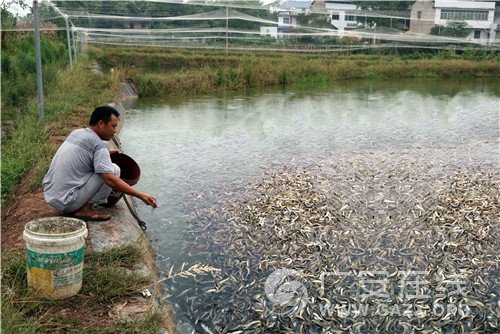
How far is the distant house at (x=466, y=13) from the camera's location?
38.2 m

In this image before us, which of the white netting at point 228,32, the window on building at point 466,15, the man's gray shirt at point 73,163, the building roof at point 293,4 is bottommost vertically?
the man's gray shirt at point 73,163

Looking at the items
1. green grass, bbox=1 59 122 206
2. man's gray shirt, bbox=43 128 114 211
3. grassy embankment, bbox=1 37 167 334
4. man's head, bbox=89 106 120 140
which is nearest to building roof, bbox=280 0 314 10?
green grass, bbox=1 59 122 206

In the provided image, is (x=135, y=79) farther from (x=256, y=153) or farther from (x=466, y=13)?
(x=466, y=13)

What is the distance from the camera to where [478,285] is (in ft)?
15.1

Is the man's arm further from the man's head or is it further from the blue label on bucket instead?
the blue label on bucket

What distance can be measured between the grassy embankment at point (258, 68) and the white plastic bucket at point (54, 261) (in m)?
14.9

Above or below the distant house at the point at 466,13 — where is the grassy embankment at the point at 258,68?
below

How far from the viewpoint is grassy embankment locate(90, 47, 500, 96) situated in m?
18.9

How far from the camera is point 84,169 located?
484 cm

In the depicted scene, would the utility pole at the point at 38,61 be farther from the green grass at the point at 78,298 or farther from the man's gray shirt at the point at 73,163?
the green grass at the point at 78,298

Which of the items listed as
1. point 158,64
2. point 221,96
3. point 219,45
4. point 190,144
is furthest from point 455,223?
point 219,45

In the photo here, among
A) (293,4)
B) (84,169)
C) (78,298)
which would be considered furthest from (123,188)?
(293,4)

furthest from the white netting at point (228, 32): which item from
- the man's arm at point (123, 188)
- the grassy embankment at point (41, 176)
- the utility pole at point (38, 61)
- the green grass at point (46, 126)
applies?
the man's arm at point (123, 188)

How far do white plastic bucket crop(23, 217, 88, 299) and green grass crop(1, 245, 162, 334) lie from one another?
0.08 m
